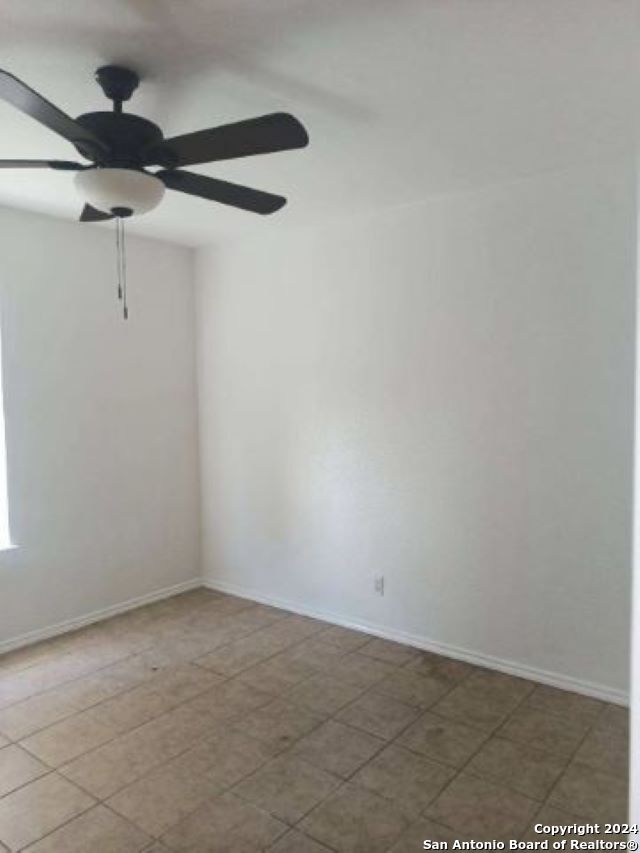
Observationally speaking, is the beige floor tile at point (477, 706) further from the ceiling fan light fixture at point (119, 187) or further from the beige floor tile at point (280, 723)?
the ceiling fan light fixture at point (119, 187)

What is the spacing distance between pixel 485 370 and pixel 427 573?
3.86 feet

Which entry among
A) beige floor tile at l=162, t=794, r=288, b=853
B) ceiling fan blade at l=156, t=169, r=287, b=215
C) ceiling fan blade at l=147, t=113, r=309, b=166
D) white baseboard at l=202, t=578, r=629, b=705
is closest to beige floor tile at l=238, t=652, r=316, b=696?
white baseboard at l=202, t=578, r=629, b=705

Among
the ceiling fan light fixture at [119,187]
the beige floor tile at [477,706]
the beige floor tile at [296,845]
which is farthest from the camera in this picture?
the beige floor tile at [477,706]

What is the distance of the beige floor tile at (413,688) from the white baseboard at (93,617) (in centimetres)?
187

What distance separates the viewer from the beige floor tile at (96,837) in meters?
1.94

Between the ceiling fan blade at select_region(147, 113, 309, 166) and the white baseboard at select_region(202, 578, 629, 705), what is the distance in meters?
2.67

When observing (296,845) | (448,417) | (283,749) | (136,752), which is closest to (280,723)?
(283,749)

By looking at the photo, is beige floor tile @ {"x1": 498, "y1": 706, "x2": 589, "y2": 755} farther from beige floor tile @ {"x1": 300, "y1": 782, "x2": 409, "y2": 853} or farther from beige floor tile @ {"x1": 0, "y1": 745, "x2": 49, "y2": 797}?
beige floor tile @ {"x1": 0, "y1": 745, "x2": 49, "y2": 797}

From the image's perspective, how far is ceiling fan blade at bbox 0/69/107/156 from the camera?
1433mm

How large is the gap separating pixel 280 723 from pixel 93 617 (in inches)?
68.1

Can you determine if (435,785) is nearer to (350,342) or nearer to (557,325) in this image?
(557,325)

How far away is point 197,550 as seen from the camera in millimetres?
4531

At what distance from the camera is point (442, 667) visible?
3.20 metres

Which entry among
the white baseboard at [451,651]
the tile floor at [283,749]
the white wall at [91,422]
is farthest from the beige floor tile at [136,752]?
the white wall at [91,422]
